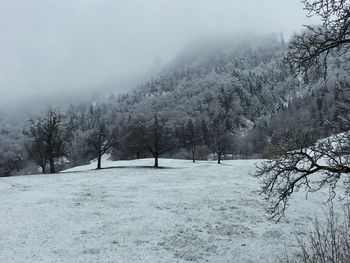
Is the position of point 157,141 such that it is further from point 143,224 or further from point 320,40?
point 320,40

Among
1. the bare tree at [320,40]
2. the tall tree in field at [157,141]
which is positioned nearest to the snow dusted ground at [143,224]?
the bare tree at [320,40]

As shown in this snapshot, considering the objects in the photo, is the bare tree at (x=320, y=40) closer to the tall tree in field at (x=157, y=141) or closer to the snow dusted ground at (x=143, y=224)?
the snow dusted ground at (x=143, y=224)

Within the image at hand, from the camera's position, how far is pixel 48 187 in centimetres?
4516

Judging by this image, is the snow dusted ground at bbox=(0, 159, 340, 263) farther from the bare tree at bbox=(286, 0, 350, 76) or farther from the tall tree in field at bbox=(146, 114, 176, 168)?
the tall tree in field at bbox=(146, 114, 176, 168)

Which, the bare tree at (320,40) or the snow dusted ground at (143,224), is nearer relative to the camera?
the bare tree at (320,40)

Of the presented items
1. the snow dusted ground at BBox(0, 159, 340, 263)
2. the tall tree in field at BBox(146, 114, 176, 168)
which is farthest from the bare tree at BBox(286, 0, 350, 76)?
the tall tree in field at BBox(146, 114, 176, 168)

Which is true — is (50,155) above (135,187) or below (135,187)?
above

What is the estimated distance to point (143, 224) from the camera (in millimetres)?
28906

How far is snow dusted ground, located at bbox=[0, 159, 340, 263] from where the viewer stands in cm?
2275

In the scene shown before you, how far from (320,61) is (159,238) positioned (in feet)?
57.7

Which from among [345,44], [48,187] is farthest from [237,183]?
[345,44]

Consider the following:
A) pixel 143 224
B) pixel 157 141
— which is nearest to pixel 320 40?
pixel 143 224

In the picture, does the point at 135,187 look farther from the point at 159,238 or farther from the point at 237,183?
the point at 159,238

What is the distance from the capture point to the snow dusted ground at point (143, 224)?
2275 centimetres
